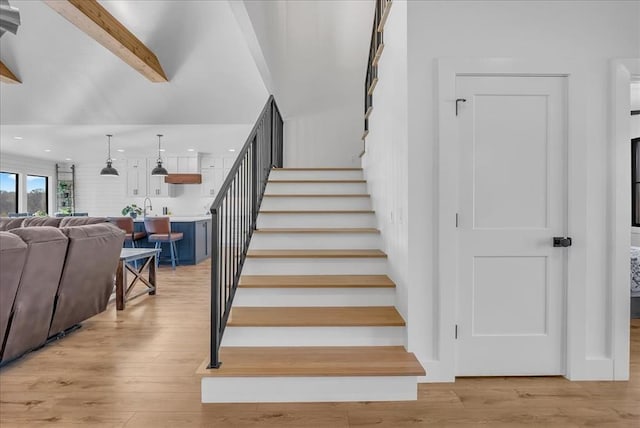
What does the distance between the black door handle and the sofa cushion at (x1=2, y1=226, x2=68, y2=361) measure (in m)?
3.53

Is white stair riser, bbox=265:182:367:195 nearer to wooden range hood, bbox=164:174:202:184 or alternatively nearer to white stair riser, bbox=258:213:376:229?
white stair riser, bbox=258:213:376:229

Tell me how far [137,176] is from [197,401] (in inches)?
378

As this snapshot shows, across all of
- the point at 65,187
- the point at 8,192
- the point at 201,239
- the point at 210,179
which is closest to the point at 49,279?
the point at 201,239

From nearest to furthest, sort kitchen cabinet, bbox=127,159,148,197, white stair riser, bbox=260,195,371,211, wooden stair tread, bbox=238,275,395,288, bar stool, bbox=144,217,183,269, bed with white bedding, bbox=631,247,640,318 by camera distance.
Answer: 1. wooden stair tread, bbox=238,275,395,288
2. bed with white bedding, bbox=631,247,640,318
3. white stair riser, bbox=260,195,371,211
4. bar stool, bbox=144,217,183,269
5. kitchen cabinet, bbox=127,159,148,197

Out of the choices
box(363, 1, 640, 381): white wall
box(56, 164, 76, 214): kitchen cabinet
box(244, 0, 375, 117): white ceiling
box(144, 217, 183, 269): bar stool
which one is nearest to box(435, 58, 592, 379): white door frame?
box(363, 1, 640, 381): white wall

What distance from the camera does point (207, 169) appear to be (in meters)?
10.3

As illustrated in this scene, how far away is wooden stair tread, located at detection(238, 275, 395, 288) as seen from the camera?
2721mm

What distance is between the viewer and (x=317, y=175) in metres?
4.76

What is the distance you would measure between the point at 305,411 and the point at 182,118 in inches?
254

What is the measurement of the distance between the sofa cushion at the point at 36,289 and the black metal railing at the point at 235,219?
1.25m

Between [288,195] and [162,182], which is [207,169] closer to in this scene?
[162,182]

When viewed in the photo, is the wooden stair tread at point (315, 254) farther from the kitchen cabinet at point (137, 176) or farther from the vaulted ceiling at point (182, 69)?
the kitchen cabinet at point (137, 176)

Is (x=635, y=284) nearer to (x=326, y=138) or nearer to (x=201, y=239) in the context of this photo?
(x=326, y=138)

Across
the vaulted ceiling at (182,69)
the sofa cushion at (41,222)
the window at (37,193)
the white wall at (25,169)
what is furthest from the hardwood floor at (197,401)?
the window at (37,193)
